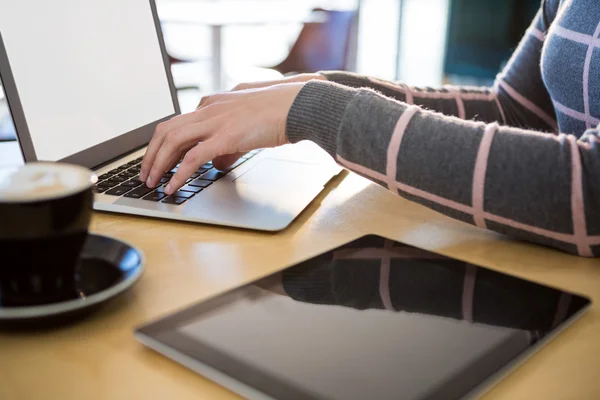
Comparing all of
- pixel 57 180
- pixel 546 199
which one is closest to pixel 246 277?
pixel 57 180

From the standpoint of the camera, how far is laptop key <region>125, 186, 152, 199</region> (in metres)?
→ 0.72

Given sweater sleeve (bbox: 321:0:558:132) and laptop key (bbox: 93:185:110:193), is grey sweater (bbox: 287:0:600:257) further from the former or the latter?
sweater sleeve (bbox: 321:0:558:132)

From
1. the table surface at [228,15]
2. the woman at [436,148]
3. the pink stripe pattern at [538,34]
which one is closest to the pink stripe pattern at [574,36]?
the woman at [436,148]

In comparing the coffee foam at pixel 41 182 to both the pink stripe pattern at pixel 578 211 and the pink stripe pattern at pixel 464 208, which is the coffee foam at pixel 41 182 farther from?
the pink stripe pattern at pixel 578 211

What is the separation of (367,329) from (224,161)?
424 millimetres

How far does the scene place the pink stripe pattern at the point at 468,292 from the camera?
474mm

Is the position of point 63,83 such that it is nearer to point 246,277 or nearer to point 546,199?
point 246,277

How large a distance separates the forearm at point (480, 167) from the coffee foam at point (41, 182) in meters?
0.31

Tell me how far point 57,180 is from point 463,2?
4649 millimetres

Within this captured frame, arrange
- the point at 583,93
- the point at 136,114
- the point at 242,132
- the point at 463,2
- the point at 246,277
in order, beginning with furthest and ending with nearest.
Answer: the point at 463,2 < the point at 136,114 < the point at 583,93 < the point at 242,132 < the point at 246,277

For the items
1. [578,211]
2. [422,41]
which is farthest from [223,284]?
Answer: [422,41]

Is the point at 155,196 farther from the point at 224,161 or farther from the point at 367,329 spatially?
the point at 367,329

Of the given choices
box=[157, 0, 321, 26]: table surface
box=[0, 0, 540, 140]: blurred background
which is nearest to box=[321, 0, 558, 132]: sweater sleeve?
box=[0, 0, 540, 140]: blurred background

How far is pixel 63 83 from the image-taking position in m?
0.81
